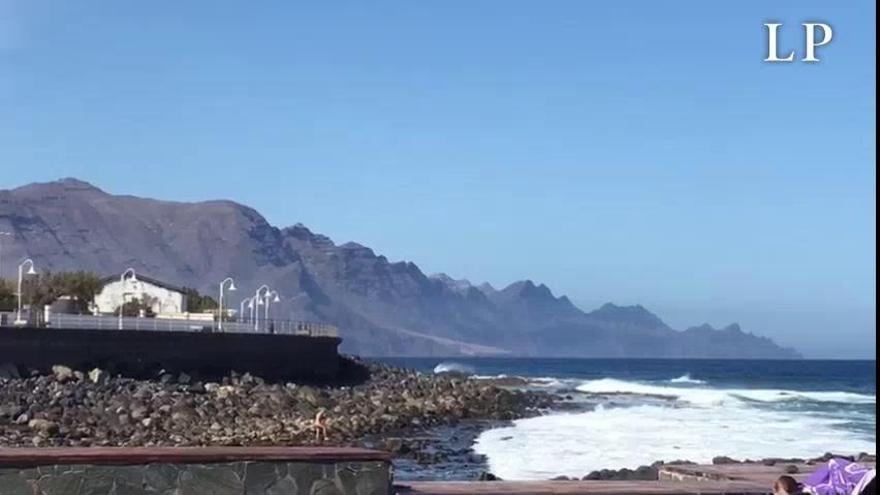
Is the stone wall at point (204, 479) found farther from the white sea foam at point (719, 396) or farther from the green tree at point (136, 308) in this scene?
the green tree at point (136, 308)

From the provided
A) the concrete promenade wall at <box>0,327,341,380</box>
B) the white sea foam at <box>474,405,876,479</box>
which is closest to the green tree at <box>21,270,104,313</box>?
the concrete promenade wall at <box>0,327,341,380</box>

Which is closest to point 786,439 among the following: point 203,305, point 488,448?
point 488,448

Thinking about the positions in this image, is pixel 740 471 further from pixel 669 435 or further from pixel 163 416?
pixel 669 435

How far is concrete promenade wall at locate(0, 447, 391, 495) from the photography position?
8.23 m

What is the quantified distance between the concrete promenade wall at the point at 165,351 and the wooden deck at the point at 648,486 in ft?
93.4

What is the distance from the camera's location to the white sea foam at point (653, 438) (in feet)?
83.0

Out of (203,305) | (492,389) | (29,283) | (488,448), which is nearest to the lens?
(488,448)

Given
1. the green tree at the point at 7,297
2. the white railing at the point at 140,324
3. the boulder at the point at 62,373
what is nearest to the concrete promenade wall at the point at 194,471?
the boulder at the point at 62,373

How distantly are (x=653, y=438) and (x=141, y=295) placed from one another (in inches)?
1440

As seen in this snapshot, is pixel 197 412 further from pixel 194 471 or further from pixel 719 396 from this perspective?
pixel 719 396

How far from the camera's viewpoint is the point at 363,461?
874 centimetres

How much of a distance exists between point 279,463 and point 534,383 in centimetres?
7120

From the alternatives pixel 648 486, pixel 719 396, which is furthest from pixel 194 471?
pixel 719 396

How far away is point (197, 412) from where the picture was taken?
3073 centimetres
